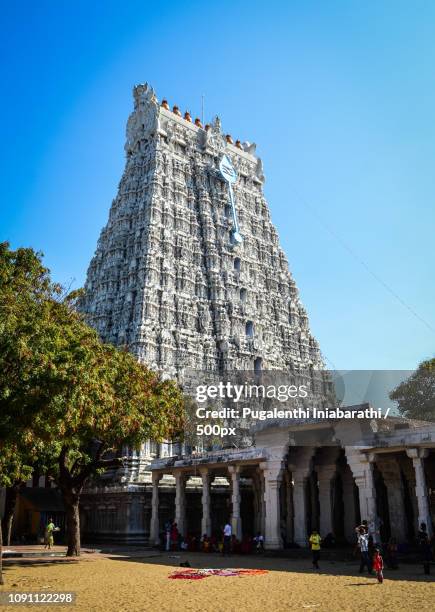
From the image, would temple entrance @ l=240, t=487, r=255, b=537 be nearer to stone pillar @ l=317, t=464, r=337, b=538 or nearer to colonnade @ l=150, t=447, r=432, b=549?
colonnade @ l=150, t=447, r=432, b=549

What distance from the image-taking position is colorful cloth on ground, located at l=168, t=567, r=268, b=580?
2186 cm

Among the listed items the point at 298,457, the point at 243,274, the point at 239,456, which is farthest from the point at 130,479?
the point at 243,274

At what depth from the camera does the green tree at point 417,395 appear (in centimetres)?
5919

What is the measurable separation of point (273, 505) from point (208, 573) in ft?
26.1

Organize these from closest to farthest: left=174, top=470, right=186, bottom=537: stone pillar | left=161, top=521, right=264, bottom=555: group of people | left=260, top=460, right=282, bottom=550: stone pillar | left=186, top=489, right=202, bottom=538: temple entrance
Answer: left=260, top=460, right=282, bottom=550: stone pillar < left=161, top=521, right=264, bottom=555: group of people < left=174, top=470, right=186, bottom=537: stone pillar < left=186, top=489, right=202, bottom=538: temple entrance

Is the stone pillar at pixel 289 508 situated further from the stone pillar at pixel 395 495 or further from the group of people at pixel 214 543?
the stone pillar at pixel 395 495

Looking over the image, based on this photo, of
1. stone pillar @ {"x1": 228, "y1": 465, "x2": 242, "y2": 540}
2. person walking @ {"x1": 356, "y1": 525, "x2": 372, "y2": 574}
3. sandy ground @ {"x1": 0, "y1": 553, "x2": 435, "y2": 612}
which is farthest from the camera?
stone pillar @ {"x1": 228, "y1": 465, "x2": 242, "y2": 540}

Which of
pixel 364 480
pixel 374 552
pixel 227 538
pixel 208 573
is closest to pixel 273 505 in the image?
pixel 227 538

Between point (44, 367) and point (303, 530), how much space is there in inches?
756

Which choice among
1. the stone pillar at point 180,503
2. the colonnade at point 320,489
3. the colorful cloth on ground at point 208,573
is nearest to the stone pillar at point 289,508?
the colonnade at point 320,489

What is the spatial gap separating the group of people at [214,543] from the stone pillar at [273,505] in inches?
88.9

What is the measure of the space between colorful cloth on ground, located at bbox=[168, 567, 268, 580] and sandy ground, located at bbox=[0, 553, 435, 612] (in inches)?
19.0

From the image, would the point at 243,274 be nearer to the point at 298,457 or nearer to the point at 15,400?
the point at 298,457

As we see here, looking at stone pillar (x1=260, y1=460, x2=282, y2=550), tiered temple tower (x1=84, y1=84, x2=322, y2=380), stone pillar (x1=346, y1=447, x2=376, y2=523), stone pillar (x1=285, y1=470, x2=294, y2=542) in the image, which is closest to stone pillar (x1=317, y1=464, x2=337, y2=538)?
stone pillar (x1=285, y1=470, x2=294, y2=542)
